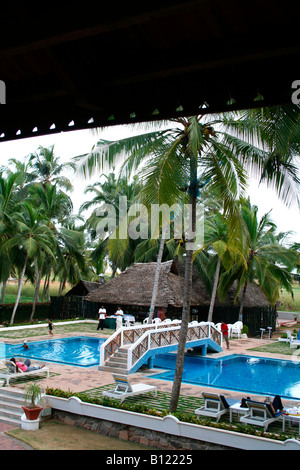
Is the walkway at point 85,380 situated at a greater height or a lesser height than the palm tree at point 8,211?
lesser

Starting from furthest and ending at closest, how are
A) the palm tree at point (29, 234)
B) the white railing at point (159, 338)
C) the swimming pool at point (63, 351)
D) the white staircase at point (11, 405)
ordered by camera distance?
the palm tree at point (29, 234), the swimming pool at point (63, 351), the white railing at point (159, 338), the white staircase at point (11, 405)

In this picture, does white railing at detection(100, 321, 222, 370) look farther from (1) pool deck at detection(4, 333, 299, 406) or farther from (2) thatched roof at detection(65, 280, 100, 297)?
(2) thatched roof at detection(65, 280, 100, 297)

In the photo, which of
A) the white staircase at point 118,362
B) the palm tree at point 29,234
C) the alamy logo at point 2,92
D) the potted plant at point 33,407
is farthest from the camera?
the palm tree at point 29,234

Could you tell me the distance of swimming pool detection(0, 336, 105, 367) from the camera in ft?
57.1

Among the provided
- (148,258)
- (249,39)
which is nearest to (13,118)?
(249,39)

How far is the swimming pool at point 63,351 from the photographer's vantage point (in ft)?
57.1

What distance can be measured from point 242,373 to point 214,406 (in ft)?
23.8

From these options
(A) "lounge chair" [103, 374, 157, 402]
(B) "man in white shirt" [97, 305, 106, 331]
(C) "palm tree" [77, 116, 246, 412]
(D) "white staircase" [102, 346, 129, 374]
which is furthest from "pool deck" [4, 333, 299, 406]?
(B) "man in white shirt" [97, 305, 106, 331]

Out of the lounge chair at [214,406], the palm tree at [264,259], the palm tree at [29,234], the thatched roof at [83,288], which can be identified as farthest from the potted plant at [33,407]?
the thatched roof at [83,288]

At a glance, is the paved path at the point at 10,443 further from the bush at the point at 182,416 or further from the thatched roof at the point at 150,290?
the thatched roof at the point at 150,290

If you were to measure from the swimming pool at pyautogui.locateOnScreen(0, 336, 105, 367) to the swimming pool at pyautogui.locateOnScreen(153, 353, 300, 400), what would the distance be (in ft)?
9.71

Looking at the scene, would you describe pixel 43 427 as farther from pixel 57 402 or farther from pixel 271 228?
pixel 271 228

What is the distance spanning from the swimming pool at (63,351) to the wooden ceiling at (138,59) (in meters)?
12.8

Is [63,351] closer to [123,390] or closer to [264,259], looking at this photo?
[123,390]
